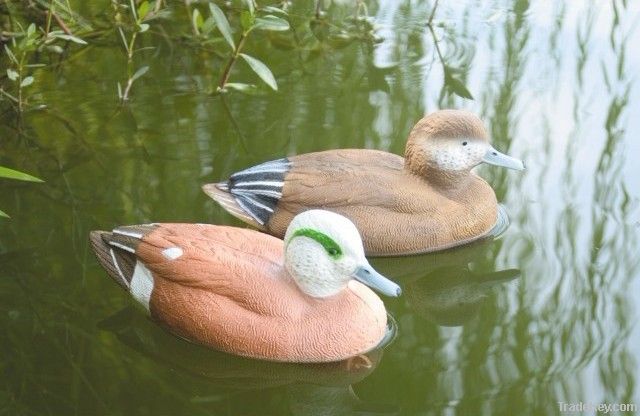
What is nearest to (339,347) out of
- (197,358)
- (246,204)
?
(197,358)

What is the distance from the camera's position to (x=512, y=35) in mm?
8188

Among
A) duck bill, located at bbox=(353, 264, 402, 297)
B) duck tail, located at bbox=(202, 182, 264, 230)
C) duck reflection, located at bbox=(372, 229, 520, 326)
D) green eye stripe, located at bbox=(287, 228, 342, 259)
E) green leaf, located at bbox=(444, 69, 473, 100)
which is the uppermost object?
green eye stripe, located at bbox=(287, 228, 342, 259)

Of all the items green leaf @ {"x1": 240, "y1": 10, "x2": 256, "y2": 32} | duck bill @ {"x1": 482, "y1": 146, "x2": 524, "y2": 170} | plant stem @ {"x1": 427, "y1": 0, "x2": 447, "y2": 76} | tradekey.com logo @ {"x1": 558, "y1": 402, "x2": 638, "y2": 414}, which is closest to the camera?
tradekey.com logo @ {"x1": 558, "y1": 402, "x2": 638, "y2": 414}

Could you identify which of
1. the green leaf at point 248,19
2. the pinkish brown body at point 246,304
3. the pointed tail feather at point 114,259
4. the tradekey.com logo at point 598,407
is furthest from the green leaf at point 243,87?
the tradekey.com logo at point 598,407

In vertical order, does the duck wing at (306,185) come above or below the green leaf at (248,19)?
below

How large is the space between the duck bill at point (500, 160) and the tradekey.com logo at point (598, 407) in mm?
1713

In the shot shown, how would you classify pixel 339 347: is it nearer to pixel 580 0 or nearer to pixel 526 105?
pixel 526 105

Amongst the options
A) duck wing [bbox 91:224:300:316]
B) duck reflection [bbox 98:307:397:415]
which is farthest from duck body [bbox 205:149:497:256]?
duck reflection [bbox 98:307:397:415]

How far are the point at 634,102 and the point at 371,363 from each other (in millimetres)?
3112

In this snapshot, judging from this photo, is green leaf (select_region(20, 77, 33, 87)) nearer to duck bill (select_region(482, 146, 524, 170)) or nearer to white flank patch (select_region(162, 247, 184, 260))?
white flank patch (select_region(162, 247, 184, 260))

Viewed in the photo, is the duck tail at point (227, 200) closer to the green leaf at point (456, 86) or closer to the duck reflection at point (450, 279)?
the duck reflection at point (450, 279)

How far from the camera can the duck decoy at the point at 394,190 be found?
586cm

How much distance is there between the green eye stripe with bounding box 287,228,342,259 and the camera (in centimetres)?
489

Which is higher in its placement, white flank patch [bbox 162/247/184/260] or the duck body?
white flank patch [bbox 162/247/184/260]
